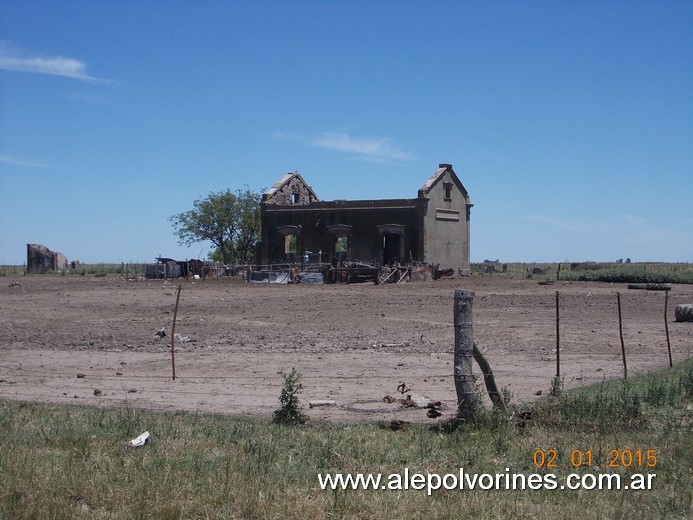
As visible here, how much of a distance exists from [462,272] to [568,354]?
35.2 metres

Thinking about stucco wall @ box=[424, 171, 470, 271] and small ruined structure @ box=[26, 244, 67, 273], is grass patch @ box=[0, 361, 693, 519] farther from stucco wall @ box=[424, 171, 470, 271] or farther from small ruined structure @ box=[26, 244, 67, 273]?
small ruined structure @ box=[26, 244, 67, 273]

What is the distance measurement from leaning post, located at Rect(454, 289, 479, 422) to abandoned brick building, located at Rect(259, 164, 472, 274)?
36669mm

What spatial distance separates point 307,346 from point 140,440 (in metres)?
9.72

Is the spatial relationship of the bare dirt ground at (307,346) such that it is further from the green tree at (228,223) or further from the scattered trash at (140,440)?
the green tree at (228,223)

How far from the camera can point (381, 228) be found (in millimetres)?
48875

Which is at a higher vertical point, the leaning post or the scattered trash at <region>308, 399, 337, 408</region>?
the leaning post

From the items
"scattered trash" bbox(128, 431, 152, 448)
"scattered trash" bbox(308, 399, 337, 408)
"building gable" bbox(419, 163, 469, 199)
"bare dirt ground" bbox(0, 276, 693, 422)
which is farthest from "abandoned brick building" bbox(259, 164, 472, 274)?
"scattered trash" bbox(128, 431, 152, 448)

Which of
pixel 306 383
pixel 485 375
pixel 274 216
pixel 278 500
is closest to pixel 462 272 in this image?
pixel 274 216

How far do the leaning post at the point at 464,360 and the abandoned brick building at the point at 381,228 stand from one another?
120 feet

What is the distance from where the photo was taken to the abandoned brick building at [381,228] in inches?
1906

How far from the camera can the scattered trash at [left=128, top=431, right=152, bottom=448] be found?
8.47 meters

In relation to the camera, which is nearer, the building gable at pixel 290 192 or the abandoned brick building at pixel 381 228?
the abandoned brick building at pixel 381 228

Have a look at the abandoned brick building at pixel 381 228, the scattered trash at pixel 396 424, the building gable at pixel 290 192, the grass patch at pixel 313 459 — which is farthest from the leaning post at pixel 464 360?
the building gable at pixel 290 192

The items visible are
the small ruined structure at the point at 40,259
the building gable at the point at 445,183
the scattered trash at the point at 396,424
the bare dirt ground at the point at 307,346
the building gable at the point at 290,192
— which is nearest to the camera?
the scattered trash at the point at 396,424
